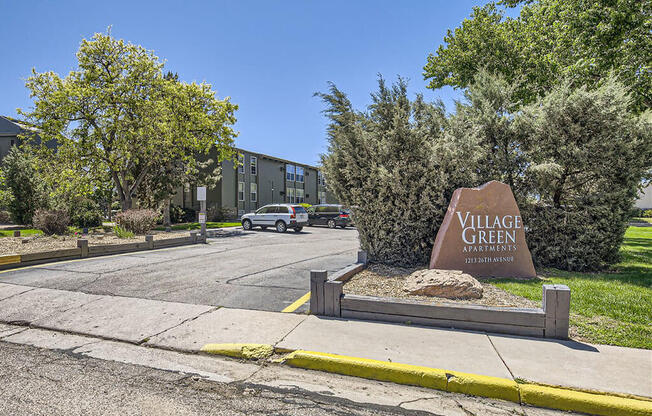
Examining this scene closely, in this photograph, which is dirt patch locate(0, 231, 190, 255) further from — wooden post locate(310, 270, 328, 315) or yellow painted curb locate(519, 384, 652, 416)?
yellow painted curb locate(519, 384, 652, 416)

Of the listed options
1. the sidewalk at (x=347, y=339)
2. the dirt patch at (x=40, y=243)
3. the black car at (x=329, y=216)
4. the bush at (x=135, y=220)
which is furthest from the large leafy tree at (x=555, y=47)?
the bush at (x=135, y=220)

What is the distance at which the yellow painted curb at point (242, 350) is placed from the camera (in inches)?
166

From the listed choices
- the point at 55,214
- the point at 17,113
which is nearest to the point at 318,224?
the point at 55,214

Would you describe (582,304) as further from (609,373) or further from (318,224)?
(318,224)

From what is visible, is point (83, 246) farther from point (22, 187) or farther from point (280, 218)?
point (22, 187)

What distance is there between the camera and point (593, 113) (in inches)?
323

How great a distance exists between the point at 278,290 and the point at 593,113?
27.6 feet

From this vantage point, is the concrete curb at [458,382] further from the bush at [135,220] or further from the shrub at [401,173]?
the bush at [135,220]

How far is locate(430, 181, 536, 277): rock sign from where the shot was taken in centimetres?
728

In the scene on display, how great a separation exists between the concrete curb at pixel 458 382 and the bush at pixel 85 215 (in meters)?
22.3

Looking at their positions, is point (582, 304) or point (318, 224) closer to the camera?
point (582, 304)

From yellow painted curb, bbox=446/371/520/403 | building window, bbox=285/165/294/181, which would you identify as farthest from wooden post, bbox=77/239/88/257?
building window, bbox=285/165/294/181

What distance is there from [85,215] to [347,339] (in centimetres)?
2373

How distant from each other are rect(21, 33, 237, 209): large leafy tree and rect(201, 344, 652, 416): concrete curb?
60.3ft
